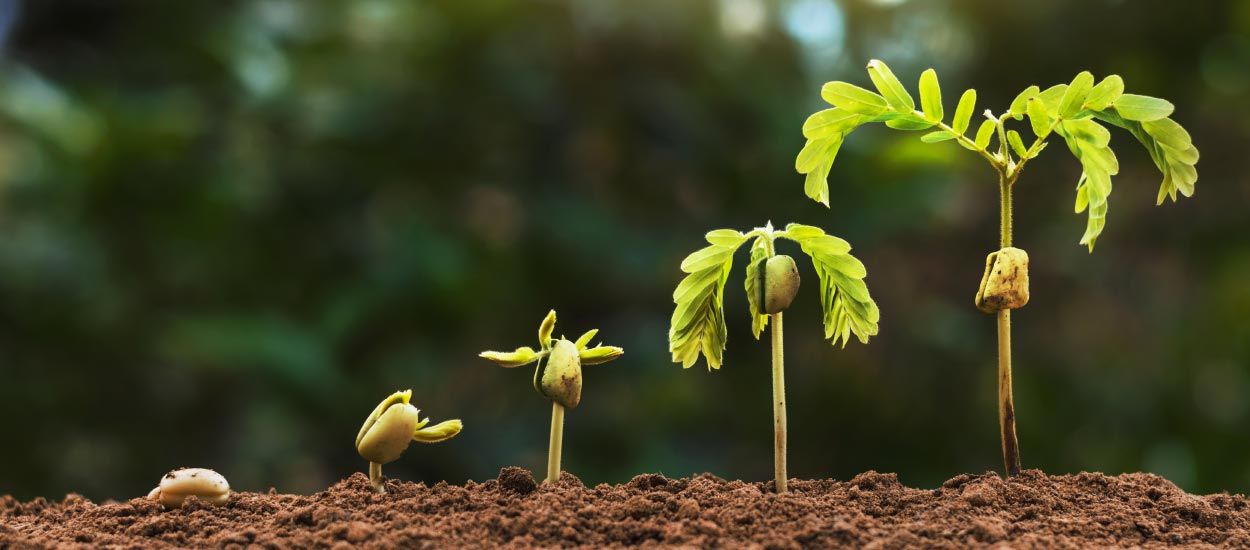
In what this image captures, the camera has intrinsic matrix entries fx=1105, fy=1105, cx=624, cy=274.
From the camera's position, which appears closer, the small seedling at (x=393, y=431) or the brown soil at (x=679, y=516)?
the brown soil at (x=679, y=516)

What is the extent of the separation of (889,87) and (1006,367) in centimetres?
32

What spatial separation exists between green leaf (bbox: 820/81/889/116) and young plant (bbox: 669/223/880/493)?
14cm

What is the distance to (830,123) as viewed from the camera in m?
1.13

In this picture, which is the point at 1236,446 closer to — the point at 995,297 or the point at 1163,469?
the point at 1163,469

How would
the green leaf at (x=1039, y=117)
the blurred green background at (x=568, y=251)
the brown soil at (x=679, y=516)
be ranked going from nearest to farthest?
the brown soil at (x=679, y=516) < the green leaf at (x=1039, y=117) < the blurred green background at (x=568, y=251)

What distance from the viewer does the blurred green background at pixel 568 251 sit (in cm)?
271

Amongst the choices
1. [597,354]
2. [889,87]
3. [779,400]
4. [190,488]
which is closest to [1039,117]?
[889,87]

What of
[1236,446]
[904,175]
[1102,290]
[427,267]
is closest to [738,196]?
[904,175]

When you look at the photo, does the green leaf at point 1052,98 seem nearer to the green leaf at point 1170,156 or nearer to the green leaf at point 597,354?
the green leaf at point 1170,156

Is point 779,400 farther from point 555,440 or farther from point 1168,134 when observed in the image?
point 1168,134

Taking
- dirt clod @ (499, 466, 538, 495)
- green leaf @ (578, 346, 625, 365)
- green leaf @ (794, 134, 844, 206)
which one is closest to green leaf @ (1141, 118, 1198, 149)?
green leaf @ (794, 134, 844, 206)

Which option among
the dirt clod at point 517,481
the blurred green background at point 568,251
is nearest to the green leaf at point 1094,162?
the dirt clod at point 517,481

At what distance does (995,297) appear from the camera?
1.13 m

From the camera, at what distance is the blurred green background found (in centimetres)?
271
